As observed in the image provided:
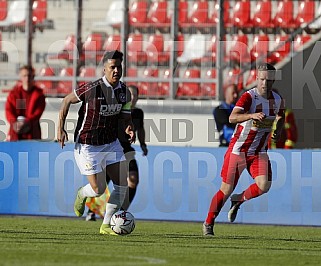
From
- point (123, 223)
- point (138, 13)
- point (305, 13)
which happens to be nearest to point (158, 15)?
point (138, 13)

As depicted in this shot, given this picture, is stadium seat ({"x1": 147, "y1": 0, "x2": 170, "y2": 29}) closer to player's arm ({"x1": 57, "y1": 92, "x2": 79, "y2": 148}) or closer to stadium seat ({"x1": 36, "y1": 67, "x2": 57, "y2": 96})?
stadium seat ({"x1": 36, "y1": 67, "x2": 57, "y2": 96})

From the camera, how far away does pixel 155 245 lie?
1097cm

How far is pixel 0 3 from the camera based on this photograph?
21.7 m

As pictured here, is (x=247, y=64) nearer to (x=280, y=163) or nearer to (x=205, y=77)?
(x=205, y=77)

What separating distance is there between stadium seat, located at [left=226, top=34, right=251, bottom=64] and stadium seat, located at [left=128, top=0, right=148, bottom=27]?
2071 mm

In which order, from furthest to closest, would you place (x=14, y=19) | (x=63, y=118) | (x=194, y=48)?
1. (x=14, y=19)
2. (x=194, y=48)
3. (x=63, y=118)

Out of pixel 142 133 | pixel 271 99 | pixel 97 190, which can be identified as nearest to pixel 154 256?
pixel 97 190

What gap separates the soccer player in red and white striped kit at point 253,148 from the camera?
1258 centimetres

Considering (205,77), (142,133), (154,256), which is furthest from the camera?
(205,77)

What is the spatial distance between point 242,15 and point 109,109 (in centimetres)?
937

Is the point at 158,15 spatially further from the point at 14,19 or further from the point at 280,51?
the point at 14,19

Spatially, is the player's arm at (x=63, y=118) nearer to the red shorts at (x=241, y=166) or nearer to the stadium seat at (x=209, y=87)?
the red shorts at (x=241, y=166)

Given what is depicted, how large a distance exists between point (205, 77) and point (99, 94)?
7.21 metres

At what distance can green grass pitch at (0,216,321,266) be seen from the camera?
9.25 meters
